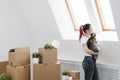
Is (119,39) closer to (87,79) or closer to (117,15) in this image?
(117,15)

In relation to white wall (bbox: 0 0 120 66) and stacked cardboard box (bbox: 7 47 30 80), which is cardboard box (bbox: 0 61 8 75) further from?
stacked cardboard box (bbox: 7 47 30 80)

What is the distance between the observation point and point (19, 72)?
4.56 meters

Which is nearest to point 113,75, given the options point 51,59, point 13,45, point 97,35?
point 97,35

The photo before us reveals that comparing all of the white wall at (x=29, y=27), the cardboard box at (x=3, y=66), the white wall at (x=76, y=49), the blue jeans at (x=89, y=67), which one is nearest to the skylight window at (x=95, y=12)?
the white wall at (x=76, y=49)

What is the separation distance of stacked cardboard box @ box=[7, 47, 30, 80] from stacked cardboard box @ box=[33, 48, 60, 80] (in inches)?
9.1

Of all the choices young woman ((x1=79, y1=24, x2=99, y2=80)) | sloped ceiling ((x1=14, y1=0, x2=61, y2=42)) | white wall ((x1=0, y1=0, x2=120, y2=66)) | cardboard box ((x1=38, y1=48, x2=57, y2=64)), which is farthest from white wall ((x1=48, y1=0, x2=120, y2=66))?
cardboard box ((x1=38, y1=48, x2=57, y2=64))

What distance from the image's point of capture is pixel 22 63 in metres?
4.75

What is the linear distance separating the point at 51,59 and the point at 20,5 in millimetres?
1591

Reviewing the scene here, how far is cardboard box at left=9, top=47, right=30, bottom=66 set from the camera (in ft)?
15.2

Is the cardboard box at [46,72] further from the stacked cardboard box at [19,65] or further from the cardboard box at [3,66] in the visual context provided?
the cardboard box at [3,66]

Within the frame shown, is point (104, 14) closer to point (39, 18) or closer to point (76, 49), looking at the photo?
point (76, 49)

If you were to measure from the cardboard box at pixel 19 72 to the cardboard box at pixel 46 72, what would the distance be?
0.22 m

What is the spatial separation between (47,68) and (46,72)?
73mm

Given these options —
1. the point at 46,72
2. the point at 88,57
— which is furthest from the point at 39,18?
the point at 88,57
